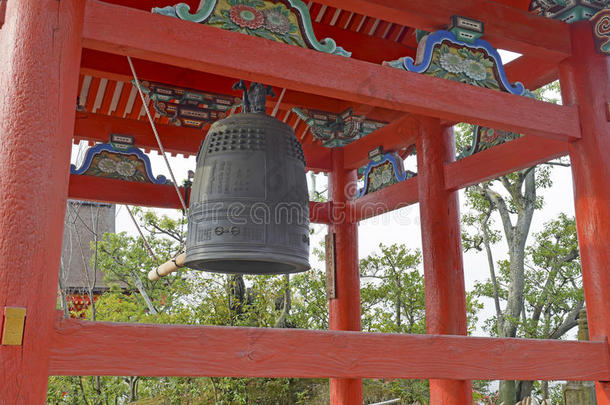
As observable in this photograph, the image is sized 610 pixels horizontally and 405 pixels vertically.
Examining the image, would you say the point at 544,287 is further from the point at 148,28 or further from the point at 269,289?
Result: the point at 148,28

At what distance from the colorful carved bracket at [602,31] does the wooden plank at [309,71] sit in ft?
1.45

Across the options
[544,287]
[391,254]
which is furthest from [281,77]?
[544,287]

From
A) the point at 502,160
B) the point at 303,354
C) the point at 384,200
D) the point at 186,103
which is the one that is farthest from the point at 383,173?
the point at 303,354

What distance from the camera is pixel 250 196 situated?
272 cm

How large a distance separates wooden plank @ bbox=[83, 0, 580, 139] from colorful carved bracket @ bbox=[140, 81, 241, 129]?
5.63ft

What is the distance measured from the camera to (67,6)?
2135 millimetres

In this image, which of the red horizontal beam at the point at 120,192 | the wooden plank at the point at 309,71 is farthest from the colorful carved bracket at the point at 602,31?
the red horizontal beam at the point at 120,192

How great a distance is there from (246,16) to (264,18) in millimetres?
89

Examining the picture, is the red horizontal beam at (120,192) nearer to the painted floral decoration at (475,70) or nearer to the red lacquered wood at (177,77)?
the red lacquered wood at (177,77)

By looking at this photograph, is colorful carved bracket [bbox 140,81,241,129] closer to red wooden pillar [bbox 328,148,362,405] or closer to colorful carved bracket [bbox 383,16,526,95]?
red wooden pillar [bbox 328,148,362,405]

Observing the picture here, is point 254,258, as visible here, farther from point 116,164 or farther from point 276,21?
point 116,164

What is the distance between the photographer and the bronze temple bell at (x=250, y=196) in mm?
2654

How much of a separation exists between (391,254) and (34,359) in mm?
8559

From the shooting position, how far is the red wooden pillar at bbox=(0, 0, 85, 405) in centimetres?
187
